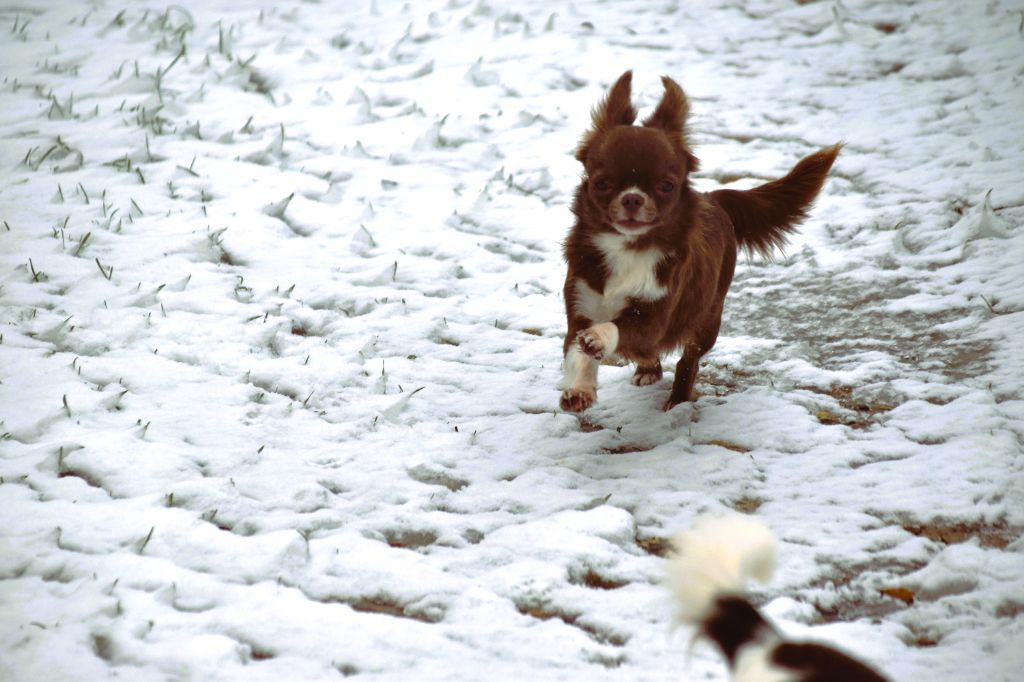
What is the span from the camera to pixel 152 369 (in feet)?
12.3

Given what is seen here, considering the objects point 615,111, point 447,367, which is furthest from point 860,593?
point 615,111

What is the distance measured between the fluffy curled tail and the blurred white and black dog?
2.82 meters

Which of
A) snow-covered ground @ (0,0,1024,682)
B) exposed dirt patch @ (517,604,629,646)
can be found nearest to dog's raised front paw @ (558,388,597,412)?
snow-covered ground @ (0,0,1024,682)

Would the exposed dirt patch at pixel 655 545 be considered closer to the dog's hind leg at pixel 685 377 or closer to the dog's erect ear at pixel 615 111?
the dog's hind leg at pixel 685 377

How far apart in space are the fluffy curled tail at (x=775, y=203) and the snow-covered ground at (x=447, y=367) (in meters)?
0.33

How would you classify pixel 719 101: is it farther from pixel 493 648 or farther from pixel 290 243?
pixel 493 648

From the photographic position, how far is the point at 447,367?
4145 millimetres

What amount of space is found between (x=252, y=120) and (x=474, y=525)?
13.5 ft

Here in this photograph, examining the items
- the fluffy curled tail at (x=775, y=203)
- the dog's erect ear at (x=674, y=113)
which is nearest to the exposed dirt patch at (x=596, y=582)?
the dog's erect ear at (x=674, y=113)

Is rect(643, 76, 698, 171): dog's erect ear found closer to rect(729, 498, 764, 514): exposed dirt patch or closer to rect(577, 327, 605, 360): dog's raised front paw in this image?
rect(577, 327, 605, 360): dog's raised front paw

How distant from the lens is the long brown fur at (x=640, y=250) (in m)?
3.56

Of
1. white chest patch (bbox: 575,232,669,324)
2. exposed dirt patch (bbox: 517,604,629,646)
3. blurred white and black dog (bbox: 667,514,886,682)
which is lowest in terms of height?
exposed dirt patch (bbox: 517,604,629,646)

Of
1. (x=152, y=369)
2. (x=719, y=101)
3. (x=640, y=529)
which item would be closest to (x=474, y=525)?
(x=640, y=529)

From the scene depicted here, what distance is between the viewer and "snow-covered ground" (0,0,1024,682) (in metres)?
2.49
